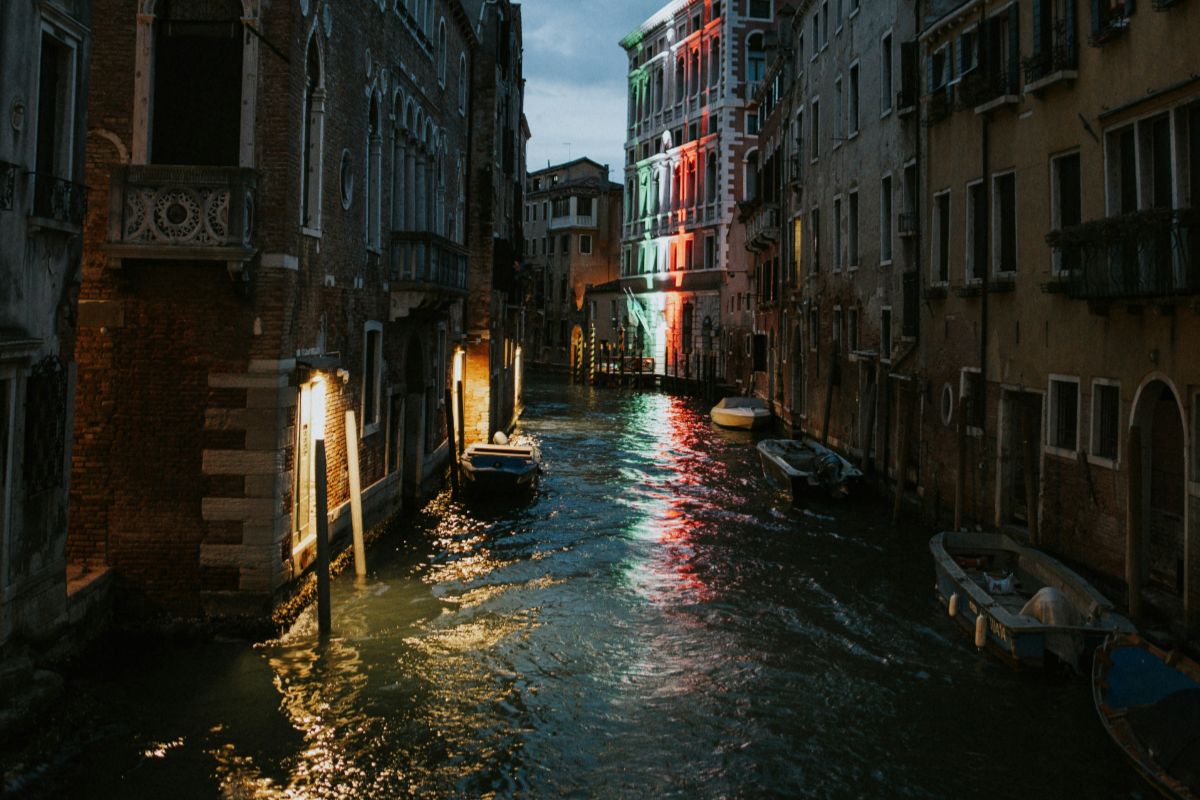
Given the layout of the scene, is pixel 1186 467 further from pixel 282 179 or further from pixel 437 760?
pixel 282 179

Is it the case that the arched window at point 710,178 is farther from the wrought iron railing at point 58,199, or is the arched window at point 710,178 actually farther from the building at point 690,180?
the wrought iron railing at point 58,199

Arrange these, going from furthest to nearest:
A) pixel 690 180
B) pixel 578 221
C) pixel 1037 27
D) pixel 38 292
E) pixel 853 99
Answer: pixel 578 221 < pixel 690 180 < pixel 853 99 < pixel 1037 27 < pixel 38 292

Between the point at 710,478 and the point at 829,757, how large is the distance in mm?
A: 14810

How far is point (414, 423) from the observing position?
57.4 feet

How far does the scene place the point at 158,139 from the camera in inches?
381

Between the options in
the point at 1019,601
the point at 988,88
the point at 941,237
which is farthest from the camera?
the point at 941,237

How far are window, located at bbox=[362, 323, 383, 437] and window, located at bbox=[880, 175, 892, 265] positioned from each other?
1007cm

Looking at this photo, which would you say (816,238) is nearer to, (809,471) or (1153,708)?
(809,471)

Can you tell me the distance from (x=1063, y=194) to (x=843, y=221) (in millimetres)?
10820

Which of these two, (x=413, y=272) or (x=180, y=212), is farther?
(x=413, y=272)

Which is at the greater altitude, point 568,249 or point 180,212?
point 568,249

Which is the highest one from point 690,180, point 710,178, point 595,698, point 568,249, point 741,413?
point 690,180

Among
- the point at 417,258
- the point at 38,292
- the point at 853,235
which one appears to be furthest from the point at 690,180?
the point at 38,292

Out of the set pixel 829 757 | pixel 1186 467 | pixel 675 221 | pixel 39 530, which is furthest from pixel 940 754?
pixel 675 221
